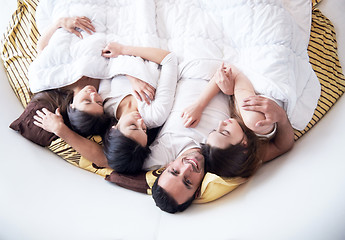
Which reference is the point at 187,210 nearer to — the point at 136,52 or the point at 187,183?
the point at 187,183

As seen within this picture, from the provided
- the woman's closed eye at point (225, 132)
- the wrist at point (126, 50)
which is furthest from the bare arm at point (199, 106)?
the wrist at point (126, 50)

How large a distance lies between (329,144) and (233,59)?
Answer: 0.47 meters

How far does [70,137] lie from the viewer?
113 cm

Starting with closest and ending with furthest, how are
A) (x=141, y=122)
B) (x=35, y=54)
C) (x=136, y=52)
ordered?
(x=141, y=122) < (x=136, y=52) < (x=35, y=54)

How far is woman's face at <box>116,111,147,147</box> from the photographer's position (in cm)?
107

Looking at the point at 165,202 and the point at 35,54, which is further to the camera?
the point at 35,54

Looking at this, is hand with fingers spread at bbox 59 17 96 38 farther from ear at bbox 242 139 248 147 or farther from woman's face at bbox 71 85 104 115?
ear at bbox 242 139 248 147

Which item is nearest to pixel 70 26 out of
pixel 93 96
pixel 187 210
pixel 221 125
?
pixel 93 96

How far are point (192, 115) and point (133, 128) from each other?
213 millimetres

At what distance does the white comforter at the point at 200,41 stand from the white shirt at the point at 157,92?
0.04 m

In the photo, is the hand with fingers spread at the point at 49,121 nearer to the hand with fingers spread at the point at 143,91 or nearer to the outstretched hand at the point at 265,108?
the hand with fingers spread at the point at 143,91

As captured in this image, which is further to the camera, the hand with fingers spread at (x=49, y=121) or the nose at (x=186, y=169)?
the hand with fingers spread at (x=49, y=121)

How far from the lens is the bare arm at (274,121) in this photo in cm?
101

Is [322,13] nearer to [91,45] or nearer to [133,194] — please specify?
[91,45]
